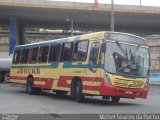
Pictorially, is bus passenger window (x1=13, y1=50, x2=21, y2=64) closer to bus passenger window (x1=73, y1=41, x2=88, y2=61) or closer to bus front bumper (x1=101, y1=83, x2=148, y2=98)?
bus passenger window (x1=73, y1=41, x2=88, y2=61)

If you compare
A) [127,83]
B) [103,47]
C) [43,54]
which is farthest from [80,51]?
[43,54]

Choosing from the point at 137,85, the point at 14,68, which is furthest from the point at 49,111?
the point at 14,68

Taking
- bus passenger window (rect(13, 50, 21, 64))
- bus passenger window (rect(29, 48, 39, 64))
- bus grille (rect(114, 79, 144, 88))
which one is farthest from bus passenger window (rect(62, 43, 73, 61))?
bus passenger window (rect(13, 50, 21, 64))

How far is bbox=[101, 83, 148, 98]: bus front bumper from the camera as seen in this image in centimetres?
1925

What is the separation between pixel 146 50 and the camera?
67.9ft

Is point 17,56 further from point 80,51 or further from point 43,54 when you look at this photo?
point 80,51

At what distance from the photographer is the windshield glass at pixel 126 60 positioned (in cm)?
1948

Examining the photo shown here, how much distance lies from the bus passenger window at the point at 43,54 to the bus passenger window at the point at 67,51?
7.92 ft

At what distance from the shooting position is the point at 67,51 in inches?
884

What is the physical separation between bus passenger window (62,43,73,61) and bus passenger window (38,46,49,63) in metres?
2.41

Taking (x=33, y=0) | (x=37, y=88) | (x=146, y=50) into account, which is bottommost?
(x=37, y=88)

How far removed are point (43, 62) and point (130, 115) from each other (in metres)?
10.9

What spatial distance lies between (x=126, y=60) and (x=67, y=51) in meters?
3.56

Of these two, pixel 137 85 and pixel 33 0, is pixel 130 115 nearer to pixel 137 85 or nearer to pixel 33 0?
pixel 137 85
